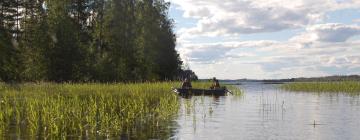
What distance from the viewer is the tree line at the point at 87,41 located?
148 feet

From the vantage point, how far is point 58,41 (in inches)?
1790

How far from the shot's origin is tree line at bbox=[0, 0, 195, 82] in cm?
4522

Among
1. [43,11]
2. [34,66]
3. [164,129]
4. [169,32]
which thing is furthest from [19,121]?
[169,32]

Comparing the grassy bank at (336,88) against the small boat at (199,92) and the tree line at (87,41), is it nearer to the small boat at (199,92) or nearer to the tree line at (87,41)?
the small boat at (199,92)

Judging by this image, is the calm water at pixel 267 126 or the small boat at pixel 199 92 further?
the small boat at pixel 199 92

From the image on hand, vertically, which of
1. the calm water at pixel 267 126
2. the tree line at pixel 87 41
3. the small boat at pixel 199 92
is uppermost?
the tree line at pixel 87 41

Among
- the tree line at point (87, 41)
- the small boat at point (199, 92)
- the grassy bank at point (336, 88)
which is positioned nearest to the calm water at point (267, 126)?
the small boat at point (199, 92)

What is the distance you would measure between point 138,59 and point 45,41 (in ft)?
41.8

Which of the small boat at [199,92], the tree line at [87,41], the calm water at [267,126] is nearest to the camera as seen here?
the calm water at [267,126]

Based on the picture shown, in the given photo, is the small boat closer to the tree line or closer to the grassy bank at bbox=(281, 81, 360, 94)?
the tree line

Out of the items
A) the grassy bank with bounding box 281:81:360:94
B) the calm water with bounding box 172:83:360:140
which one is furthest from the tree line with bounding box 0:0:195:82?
the calm water with bounding box 172:83:360:140

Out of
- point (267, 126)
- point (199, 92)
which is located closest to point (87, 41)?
point (199, 92)

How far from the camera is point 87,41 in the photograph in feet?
186

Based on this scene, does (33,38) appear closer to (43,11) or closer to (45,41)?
(45,41)
